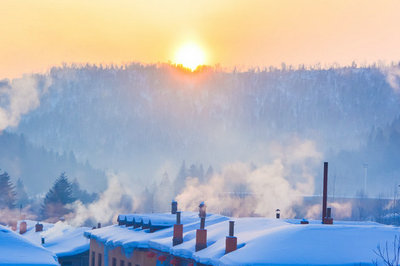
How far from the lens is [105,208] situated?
14125cm

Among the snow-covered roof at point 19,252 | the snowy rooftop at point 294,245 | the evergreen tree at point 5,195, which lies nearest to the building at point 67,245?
the snowy rooftop at point 294,245

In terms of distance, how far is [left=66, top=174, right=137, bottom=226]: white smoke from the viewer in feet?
373

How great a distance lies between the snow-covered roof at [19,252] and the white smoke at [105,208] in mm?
87481

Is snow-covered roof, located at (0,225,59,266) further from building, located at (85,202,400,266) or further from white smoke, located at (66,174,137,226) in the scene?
white smoke, located at (66,174,137,226)

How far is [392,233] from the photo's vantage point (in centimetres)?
2842

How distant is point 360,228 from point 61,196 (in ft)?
282

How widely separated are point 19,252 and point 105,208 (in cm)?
11822

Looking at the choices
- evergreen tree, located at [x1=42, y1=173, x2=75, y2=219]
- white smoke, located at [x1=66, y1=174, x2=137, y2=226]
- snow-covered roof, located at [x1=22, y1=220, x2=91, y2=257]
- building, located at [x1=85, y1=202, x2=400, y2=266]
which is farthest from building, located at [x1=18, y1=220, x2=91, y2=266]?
white smoke, located at [x1=66, y1=174, x2=137, y2=226]

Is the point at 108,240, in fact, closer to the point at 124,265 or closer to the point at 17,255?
the point at 124,265

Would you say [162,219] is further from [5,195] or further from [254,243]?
[5,195]

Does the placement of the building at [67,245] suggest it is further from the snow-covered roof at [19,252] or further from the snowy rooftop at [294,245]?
the snow-covered roof at [19,252]

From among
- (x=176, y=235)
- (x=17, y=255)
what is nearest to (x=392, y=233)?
(x=176, y=235)

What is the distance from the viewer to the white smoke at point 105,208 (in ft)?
373

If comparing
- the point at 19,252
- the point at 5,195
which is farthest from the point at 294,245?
the point at 5,195
